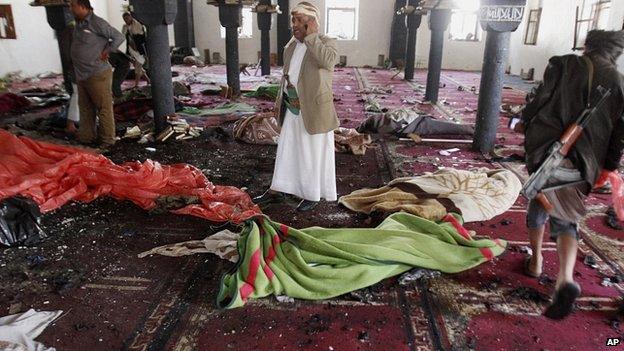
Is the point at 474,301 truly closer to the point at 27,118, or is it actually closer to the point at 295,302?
the point at 295,302

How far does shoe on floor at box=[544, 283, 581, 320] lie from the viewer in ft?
7.76

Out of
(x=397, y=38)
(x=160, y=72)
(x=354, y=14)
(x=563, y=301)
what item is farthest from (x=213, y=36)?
(x=563, y=301)

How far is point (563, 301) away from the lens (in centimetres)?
238

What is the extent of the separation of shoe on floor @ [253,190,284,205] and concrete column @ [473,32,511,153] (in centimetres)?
331

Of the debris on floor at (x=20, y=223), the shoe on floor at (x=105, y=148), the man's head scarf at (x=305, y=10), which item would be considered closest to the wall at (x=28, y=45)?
the shoe on floor at (x=105, y=148)

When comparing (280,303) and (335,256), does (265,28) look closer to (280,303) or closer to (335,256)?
(335,256)

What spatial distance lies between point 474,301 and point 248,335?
4.58 feet

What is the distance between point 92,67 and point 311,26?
133 inches

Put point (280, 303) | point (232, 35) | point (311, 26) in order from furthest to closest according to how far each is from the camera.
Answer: point (232, 35)
point (311, 26)
point (280, 303)

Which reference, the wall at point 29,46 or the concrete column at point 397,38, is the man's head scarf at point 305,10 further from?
the concrete column at point 397,38

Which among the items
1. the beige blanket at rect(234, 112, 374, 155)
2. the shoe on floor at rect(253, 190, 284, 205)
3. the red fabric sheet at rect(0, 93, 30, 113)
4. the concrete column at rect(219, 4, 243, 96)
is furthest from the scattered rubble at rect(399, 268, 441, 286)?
the concrete column at rect(219, 4, 243, 96)

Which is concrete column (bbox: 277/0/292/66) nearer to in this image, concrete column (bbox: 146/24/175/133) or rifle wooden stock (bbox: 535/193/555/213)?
concrete column (bbox: 146/24/175/133)

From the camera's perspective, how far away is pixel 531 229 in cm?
294

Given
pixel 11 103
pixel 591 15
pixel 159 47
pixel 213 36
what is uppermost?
pixel 591 15
